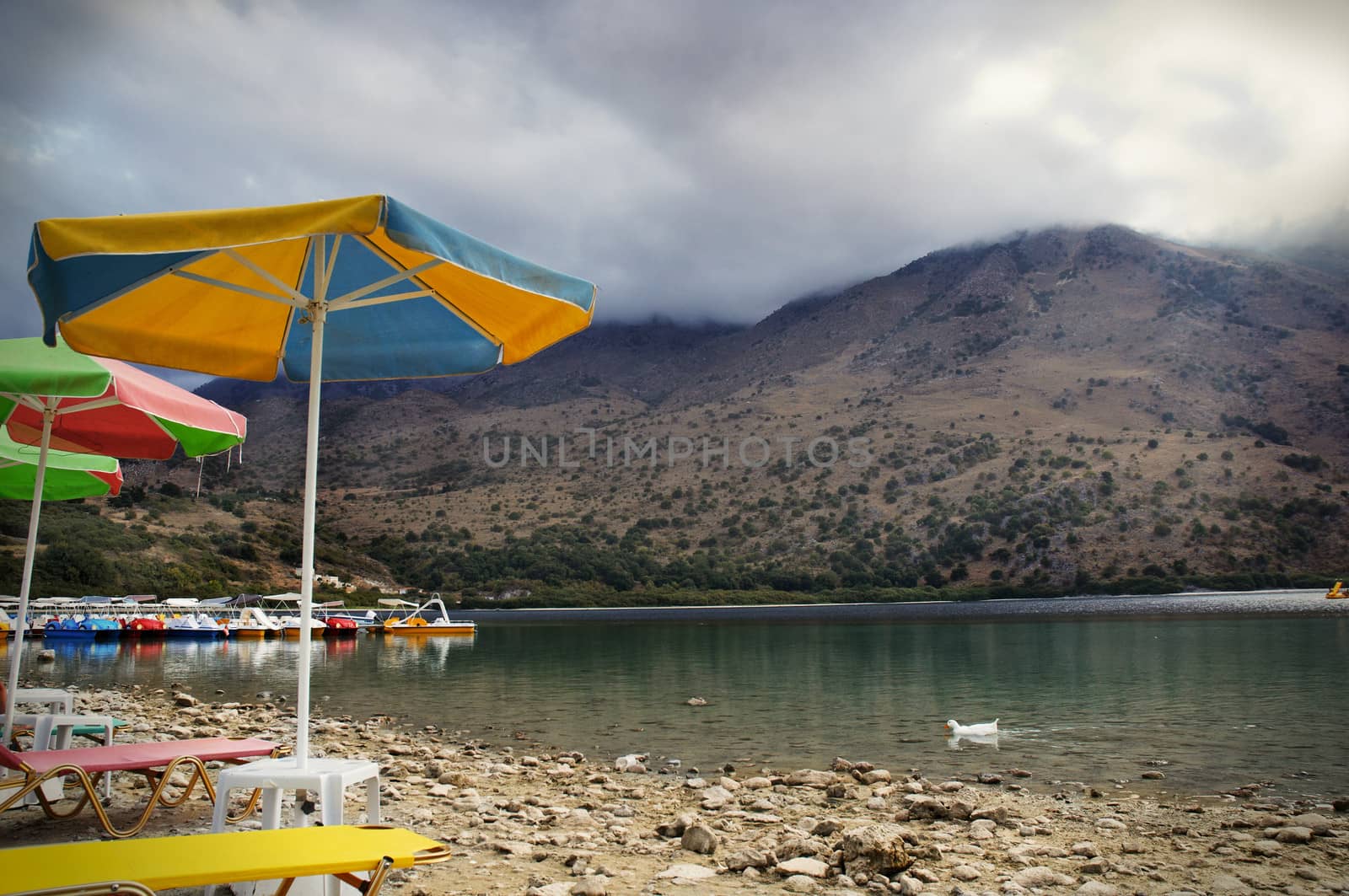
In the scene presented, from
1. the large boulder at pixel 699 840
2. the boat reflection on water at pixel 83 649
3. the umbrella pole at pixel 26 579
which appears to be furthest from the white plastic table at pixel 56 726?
the boat reflection on water at pixel 83 649

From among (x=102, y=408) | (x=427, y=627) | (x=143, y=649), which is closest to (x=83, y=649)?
(x=143, y=649)

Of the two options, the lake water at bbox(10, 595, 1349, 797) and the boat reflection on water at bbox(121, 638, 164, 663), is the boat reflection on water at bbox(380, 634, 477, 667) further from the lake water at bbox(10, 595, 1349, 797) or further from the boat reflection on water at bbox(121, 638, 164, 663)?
the boat reflection on water at bbox(121, 638, 164, 663)

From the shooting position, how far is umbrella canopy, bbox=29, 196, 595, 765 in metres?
3.37

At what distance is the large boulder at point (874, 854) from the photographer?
15.3 feet

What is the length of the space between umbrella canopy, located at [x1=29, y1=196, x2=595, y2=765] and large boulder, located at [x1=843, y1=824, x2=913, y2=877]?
2808 mm

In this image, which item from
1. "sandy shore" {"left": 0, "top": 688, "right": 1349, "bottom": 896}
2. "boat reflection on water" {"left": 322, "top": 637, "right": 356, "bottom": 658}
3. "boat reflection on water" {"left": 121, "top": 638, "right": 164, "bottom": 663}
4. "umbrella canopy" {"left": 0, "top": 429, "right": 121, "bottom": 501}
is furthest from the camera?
"boat reflection on water" {"left": 322, "top": 637, "right": 356, "bottom": 658}

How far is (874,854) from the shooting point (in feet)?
15.4

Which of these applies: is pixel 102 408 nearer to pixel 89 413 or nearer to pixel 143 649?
pixel 89 413

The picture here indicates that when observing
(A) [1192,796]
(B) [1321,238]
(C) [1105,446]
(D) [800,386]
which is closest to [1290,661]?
(A) [1192,796]

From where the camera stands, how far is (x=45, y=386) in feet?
15.3

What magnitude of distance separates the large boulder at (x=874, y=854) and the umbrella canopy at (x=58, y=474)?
6.96 metres

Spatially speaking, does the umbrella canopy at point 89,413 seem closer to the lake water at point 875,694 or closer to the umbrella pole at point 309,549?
the umbrella pole at point 309,549

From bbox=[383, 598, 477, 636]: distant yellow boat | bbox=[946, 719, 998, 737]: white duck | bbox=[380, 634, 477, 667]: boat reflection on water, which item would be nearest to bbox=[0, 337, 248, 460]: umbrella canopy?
bbox=[946, 719, 998, 737]: white duck

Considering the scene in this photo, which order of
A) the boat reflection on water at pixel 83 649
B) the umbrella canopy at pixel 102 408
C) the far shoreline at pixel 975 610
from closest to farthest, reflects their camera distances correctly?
the umbrella canopy at pixel 102 408, the boat reflection on water at pixel 83 649, the far shoreline at pixel 975 610
